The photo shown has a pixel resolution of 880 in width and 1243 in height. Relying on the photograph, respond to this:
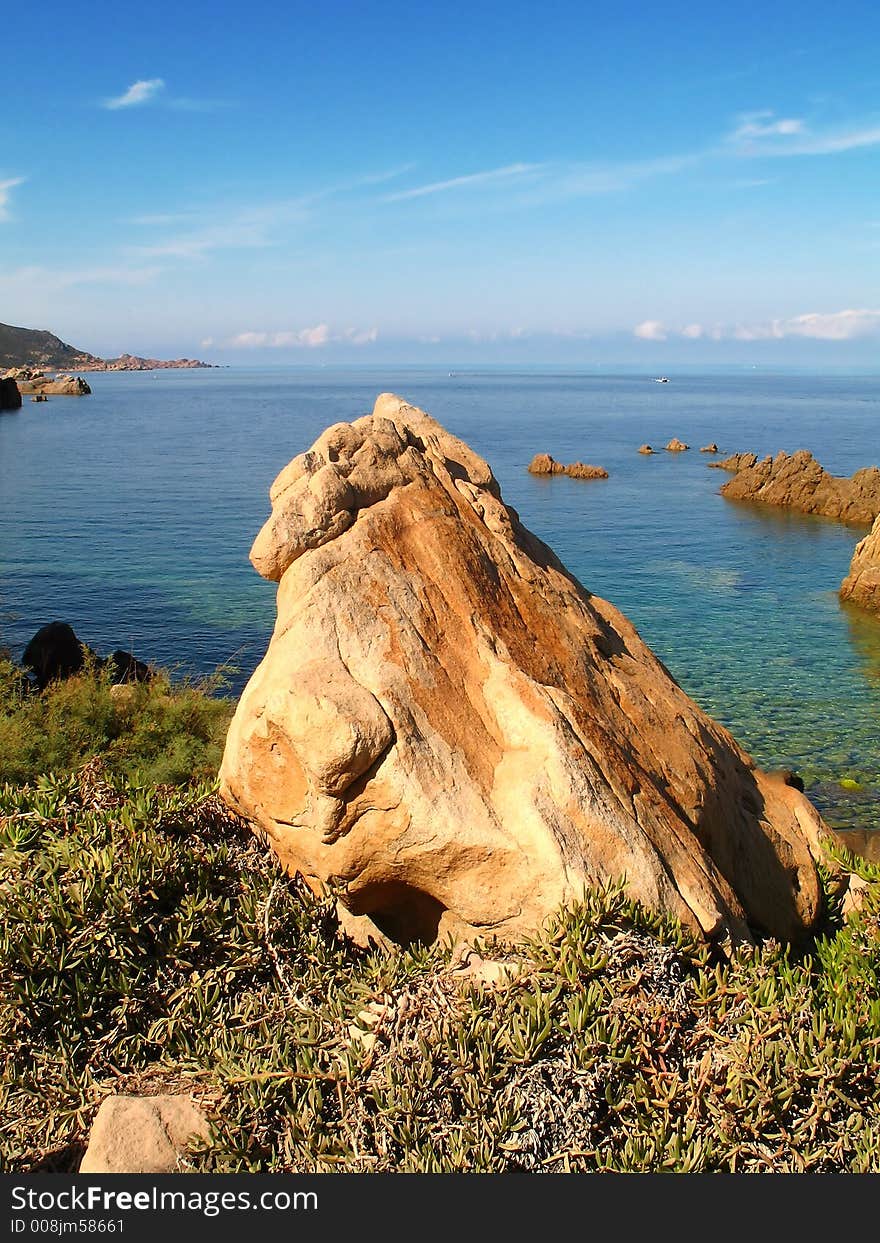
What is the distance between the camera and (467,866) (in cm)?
677

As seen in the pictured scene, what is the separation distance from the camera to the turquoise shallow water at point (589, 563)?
27.6 m

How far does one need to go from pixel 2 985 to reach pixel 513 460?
271 feet

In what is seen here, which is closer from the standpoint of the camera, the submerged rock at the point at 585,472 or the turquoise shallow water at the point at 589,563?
the turquoise shallow water at the point at 589,563

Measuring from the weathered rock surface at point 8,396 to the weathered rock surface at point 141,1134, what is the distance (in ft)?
485

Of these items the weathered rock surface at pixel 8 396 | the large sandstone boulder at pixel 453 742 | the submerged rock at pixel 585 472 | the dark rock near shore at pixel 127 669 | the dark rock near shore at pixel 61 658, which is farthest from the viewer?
the weathered rock surface at pixel 8 396

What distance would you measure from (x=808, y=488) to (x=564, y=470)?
68.7ft

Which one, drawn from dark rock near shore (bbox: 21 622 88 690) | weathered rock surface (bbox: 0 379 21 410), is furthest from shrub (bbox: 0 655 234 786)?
weathered rock surface (bbox: 0 379 21 410)

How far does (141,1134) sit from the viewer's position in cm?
557

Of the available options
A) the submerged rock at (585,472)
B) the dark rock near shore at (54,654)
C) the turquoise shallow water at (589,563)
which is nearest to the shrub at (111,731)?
the dark rock near shore at (54,654)

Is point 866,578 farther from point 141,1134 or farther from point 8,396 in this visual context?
point 8,396

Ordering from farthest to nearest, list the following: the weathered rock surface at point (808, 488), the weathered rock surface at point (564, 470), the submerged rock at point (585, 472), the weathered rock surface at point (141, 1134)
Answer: the weathered rock surface at point (564, 470), the submerged rock at point (585, 472), the weathered rock surface at point (808, 488), the weathered rock surface at point (141, 1134)

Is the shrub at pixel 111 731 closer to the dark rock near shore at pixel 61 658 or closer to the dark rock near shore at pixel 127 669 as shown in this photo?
the dark rock near shore at pixel 127 669

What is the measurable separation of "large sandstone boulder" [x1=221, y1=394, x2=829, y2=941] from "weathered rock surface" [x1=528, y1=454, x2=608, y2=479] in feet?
226

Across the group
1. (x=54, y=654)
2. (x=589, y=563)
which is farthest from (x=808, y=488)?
(x=54, y=654)
